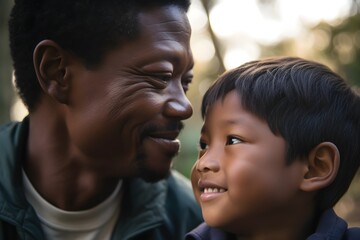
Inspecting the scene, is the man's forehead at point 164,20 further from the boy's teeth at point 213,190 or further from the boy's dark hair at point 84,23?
the boy's teeth at point 213,190

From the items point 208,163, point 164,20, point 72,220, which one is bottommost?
point 72,220

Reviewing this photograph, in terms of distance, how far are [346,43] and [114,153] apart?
21.2ft

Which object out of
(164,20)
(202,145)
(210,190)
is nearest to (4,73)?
(164,20)

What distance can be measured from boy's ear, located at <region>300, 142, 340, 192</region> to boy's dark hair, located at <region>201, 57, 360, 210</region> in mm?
33

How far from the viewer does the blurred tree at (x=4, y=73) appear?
5793 millimetres

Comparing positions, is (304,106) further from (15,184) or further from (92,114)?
(15,184)

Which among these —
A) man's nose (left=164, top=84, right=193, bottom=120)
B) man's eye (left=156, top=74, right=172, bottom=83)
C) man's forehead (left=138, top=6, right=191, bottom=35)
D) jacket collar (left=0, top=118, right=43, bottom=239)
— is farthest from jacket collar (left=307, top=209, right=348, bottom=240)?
jacket collar (left=0, top=118, right=43, bottom=239)

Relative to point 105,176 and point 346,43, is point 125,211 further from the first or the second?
point 346,43

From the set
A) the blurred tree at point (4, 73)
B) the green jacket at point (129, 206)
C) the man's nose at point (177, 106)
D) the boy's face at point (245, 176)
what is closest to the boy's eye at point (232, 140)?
the boy's face at point (245, 176)

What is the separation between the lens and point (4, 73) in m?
5.88

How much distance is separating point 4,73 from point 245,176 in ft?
13.6

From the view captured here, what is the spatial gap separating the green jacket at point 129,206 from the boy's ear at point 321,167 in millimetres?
919

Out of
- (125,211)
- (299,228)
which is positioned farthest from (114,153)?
(299,228)

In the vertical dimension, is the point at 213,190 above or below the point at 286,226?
above
